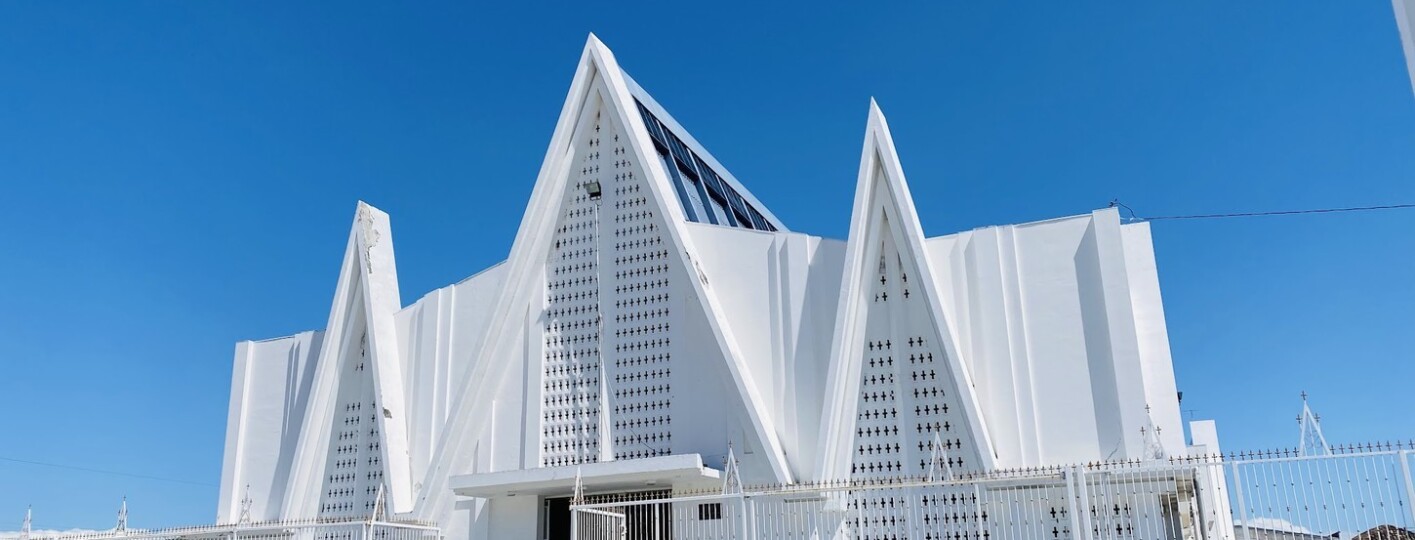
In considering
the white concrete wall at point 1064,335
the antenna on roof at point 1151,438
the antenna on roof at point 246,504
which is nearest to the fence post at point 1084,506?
the antenna on roof at point 1151,438

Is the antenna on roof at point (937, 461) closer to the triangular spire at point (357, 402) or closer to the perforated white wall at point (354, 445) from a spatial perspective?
the triangular spire at point (357, 402)

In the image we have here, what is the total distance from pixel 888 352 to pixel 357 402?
11058 millimetres

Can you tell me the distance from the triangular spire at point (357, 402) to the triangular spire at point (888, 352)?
8754mm

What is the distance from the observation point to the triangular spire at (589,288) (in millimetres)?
19188

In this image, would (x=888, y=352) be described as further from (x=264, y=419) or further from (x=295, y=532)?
(x=264, y=419)

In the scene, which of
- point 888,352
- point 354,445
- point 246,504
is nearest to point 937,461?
point 888,352

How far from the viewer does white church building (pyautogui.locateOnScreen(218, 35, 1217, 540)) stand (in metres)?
16.3

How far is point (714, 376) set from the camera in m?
18.6

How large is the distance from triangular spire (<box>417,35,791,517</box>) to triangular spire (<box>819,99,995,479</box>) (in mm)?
2095

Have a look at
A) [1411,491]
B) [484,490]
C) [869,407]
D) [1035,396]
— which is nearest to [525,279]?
[484,490]

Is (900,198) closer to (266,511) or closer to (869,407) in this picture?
(869,407)

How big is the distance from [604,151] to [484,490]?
680 cm

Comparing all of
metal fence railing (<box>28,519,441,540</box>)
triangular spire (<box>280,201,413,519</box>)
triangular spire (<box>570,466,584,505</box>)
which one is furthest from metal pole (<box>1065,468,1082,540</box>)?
triangular spire (<box>280,201,413,519</box>)

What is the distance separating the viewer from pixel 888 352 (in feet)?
57.1
